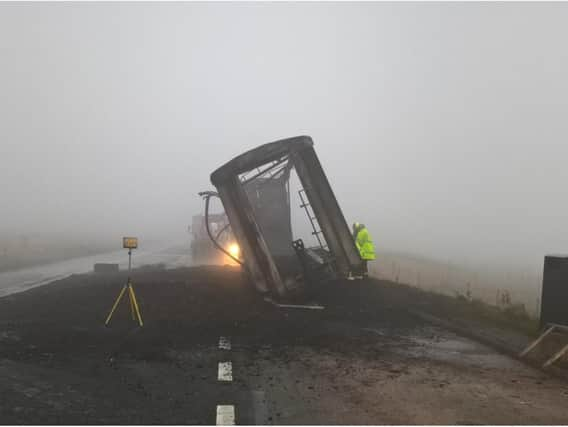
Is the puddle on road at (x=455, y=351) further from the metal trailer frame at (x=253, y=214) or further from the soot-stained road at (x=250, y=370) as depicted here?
the metal trailer frame at (x=253, y=214)

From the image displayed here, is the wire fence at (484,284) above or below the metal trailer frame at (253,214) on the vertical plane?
below

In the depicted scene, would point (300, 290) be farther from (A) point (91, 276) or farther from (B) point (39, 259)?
(B) point (39, 259)

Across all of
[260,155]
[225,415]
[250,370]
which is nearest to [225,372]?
[250,370]

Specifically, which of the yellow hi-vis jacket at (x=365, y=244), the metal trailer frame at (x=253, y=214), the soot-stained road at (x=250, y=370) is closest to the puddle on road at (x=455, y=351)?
the soot-stained road at (x=250, y=370)

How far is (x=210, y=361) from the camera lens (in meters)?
6.62

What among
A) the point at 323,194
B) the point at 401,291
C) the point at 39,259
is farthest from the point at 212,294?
the point at 39,259

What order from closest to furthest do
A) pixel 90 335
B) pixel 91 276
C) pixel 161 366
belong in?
pixel 161 366, pixel 90 335, pixel 91 276

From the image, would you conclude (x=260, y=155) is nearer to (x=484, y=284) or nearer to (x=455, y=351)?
(x=455, y=351)

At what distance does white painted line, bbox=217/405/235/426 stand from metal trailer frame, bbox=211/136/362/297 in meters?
6.41

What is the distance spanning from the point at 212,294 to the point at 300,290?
2728 millimetres

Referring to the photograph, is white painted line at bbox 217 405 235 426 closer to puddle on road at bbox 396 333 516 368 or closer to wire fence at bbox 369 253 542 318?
puddle on road at bbox 396 333 516 368

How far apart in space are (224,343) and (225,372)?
162 centimetres

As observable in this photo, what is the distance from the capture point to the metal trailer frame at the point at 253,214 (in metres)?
11.5

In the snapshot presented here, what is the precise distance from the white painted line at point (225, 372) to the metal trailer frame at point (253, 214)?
4824 mm
